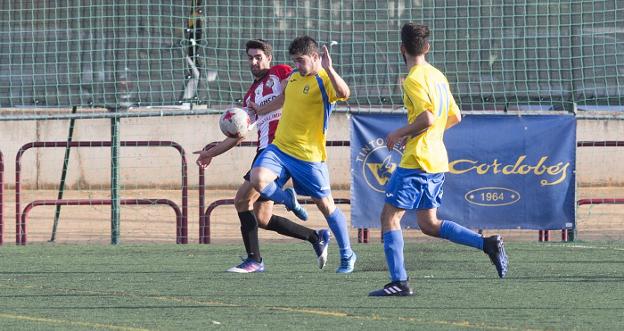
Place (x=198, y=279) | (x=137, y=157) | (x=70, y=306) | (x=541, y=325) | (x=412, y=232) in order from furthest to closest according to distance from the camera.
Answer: (x=137, y=157), (x=412, y=232), (x=198, y=279), (x=70, y=306), (x=541, y=325)

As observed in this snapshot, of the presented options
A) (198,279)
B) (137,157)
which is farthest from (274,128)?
(137,157)

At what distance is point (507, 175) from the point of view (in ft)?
44.3

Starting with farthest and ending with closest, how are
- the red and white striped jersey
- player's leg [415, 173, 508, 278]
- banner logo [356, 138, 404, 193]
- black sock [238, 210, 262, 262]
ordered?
1. banner logo [356, 138, 404, 193]
2. the red and white striped jersey
3. black sock [238, 210, 262, 262]
4. player's leg [415, 173, 508, 278]

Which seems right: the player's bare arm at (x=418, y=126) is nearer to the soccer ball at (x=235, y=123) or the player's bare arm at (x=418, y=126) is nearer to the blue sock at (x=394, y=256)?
the blue sock at (x=394, y=256)

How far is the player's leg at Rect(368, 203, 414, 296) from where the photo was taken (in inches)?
320

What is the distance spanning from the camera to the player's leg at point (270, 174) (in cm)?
947

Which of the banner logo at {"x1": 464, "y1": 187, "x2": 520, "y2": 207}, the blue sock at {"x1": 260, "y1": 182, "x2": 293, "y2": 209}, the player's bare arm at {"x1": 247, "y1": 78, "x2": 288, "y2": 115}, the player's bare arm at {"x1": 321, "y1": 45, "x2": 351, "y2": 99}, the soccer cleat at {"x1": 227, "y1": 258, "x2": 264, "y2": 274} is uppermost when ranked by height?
the player's bare arm at {"x1": 321, "y1": 45, "x2": 351, "y2": 99}

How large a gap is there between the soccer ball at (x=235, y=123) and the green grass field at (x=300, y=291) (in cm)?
111

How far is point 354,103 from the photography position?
14.4 m

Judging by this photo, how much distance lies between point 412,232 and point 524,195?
344cm

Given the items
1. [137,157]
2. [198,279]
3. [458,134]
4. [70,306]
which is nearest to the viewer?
[70,306]

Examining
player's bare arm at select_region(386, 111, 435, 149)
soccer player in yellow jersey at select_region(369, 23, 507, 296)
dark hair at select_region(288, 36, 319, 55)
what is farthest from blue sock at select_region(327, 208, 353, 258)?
player's bare arm at select_region(386, 111, 435, 149)

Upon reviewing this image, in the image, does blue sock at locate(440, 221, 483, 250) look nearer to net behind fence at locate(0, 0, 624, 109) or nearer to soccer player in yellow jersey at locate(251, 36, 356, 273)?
soccer player in yellow jersey at locate(251, 36, 356, 273)

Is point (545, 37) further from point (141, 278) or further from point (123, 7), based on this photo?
point (141, 278)
